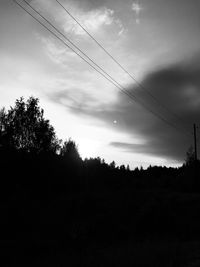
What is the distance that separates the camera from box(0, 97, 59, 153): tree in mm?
65250

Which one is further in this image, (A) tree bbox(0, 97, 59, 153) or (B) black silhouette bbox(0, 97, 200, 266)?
(A) tree bbox(0, 97, 59, 153)

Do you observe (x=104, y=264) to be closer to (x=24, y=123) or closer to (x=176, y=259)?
(x=176, y=259)

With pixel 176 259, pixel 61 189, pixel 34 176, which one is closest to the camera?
pixel 176 259

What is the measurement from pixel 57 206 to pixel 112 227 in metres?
12.4

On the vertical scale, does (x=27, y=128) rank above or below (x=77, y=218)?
above

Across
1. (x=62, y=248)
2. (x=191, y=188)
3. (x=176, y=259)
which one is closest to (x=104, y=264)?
(x=176, y=259)

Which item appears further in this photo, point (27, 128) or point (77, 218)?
point (27, 128)

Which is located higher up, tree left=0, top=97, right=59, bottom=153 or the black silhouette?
tree left=0, top=97, right=59, bottom=153

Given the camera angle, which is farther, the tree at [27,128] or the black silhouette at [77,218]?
the tree at [27,128]

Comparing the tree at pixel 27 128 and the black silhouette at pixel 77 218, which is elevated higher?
the tree at pixel 27 128

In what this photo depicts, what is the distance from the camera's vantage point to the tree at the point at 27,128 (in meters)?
65.2

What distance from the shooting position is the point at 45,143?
229 ft

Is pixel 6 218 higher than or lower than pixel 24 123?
lower

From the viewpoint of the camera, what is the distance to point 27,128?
6812 cm
